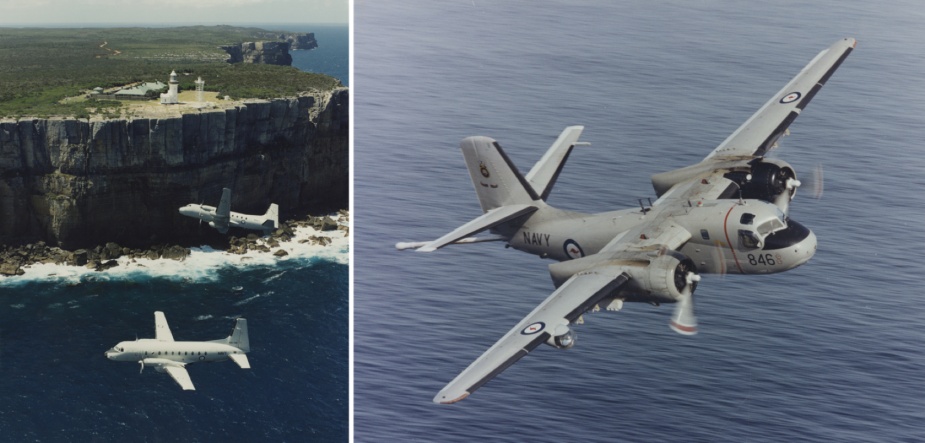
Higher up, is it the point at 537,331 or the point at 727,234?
the point at 727,234

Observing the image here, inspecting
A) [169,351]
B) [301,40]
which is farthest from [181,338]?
[301,40]

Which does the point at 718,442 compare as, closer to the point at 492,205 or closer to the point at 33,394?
the point at 492,205

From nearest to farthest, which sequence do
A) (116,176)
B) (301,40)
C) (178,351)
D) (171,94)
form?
(178,351)
(116,176)
(171,94)
(301,40)

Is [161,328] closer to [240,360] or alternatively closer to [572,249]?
[240,360]

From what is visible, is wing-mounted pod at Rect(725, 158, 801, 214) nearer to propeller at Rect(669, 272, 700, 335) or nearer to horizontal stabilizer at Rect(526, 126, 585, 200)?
propeller at Rect(669, 272, 700, 335)

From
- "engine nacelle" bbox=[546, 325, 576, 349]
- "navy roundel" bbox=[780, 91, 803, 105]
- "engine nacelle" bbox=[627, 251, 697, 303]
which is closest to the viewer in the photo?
"engine nacelle" bbox=[627, 251, 697, 303]

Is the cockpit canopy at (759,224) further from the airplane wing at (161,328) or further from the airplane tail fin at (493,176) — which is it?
the airplane wing at (161,328)

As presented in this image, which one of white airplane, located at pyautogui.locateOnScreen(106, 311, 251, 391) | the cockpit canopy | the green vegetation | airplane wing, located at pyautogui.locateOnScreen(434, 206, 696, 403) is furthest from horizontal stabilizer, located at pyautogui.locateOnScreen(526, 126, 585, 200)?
the green vegetation

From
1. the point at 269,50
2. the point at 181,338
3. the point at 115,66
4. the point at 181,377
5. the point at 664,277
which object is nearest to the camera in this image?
the point at 664,277
